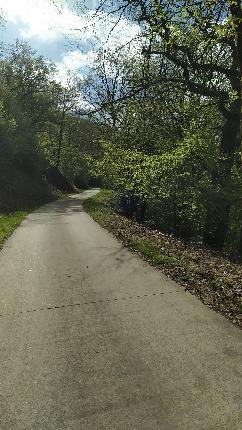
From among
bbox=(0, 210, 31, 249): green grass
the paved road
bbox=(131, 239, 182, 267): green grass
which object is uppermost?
bbox=(0, 210, 31, 249): green grass

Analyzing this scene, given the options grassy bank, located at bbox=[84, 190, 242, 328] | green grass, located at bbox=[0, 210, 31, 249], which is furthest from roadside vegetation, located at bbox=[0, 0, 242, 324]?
green grass, located at bbox=[0, 210, 31, 249]

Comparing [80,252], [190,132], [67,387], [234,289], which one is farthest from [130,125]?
[67,387]

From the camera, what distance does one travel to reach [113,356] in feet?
18.7

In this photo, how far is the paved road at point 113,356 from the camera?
436 cm

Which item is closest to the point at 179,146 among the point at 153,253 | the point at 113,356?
the point at 153,253

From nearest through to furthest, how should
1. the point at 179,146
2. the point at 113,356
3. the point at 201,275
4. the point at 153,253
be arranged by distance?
the point at 113,356, the point at 201,275, the point at 153,253, the point at 179,146

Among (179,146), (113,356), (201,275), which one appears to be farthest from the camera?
(179,146)

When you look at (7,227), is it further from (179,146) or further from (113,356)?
(113,356)

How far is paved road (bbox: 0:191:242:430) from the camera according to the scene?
172 inches

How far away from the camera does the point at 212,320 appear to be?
6.94m

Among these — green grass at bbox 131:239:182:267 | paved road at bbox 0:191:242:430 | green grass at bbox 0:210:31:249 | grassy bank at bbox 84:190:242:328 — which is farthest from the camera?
green grass at bbox 0:210:31:249

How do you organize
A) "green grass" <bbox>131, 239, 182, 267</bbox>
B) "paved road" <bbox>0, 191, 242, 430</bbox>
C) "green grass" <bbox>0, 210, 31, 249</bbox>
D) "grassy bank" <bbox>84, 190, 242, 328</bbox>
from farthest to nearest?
"green grass" <bbox>0, 210, 31, 249</bbox>, "green grass" <bbox>131, 239, 182, 267</bbox>, "grassy bank" <bbox>84, 190, 242, 328</bbox>, "paved road" <bbox>0, 191, 242, 430</bbox>

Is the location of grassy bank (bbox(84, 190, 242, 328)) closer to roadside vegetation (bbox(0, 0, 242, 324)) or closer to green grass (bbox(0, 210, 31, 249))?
roadside vegetation (bbox(0, 0, 242, 324))

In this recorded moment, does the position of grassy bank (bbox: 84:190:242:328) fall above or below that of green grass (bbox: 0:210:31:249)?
below
